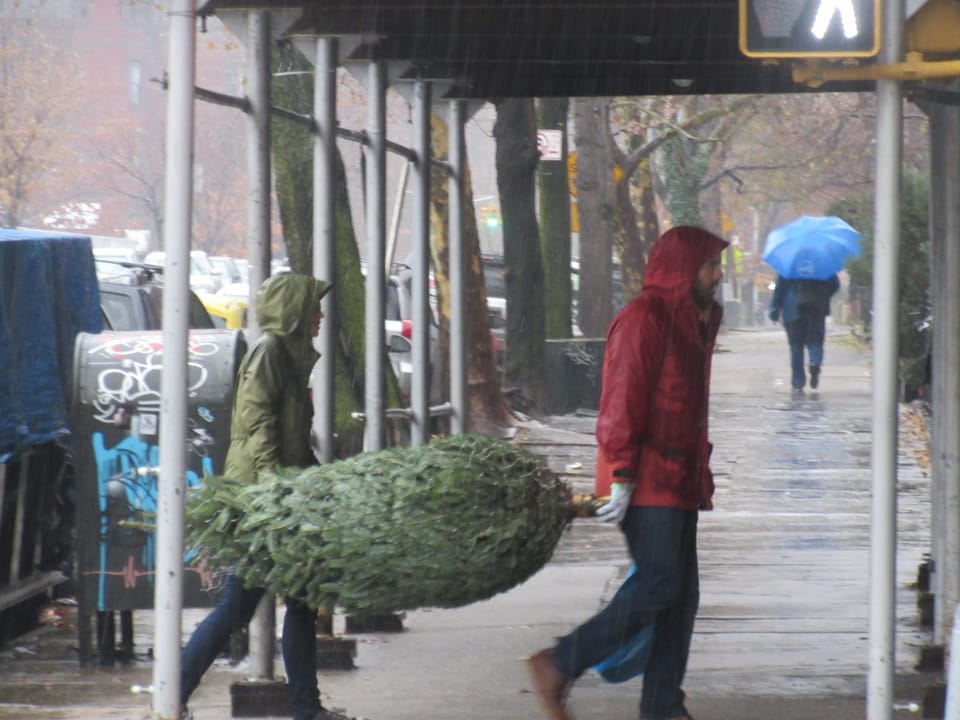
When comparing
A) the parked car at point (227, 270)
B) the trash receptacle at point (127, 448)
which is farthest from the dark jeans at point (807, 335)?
the parked car at point (227, 270)

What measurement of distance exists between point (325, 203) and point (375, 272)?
2.84 ft

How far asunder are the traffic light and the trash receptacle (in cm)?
309

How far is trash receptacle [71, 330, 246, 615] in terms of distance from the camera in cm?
705

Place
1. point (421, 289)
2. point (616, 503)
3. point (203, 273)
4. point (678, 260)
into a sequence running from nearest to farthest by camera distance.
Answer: point (616, 503) < point (678, 260) < point (421, 289) < point (203, 273)

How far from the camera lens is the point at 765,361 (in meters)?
30.0

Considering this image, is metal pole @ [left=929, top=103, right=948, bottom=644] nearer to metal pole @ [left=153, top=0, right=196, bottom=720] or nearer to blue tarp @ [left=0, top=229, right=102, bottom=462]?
metal pole @ [left=153, top=0, right=196, bottom=720]

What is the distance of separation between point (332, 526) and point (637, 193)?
3624cm

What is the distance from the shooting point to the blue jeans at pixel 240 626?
19.3 feet

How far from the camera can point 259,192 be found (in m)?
6.33

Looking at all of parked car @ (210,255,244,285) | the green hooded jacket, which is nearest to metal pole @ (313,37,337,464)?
the green hooded jacket

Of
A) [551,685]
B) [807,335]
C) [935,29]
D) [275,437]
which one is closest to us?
[935,29]

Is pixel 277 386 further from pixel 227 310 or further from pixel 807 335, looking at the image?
pixel 227 310

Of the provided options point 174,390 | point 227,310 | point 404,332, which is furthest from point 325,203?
point 227,310

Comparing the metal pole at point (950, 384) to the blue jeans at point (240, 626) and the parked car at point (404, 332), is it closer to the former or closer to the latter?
the blue jeans at point (240, 626)
